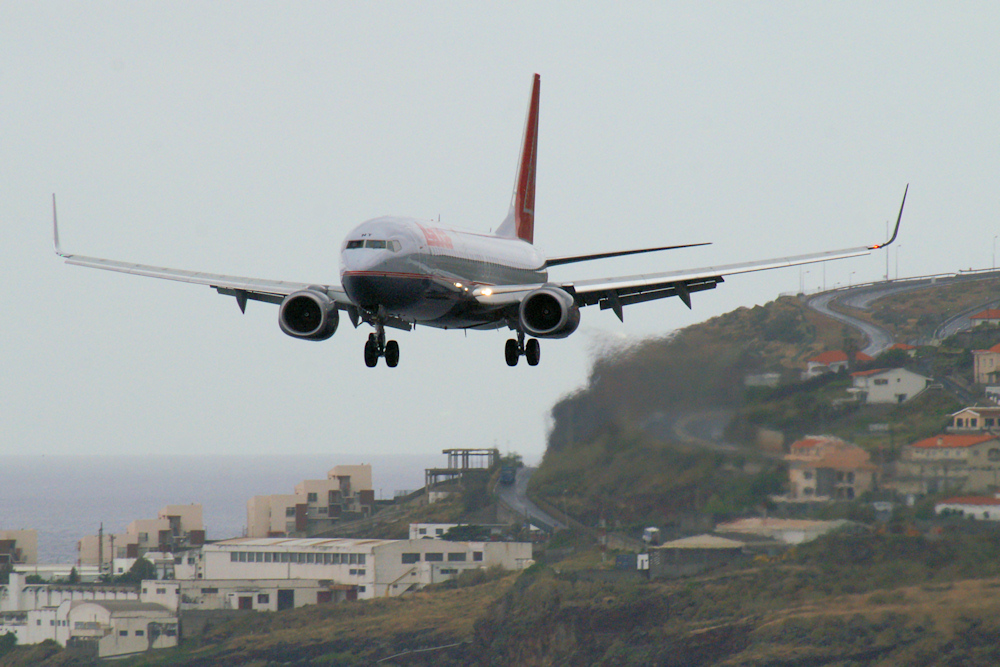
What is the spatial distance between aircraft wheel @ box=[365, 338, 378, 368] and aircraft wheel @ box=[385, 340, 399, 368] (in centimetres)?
53

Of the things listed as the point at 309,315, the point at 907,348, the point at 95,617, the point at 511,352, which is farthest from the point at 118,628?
the point at 309,315

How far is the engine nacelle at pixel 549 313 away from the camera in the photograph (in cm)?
3503

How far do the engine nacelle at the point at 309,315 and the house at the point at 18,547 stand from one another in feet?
451

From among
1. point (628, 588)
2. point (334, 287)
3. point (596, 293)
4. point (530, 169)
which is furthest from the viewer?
point (628, 588)

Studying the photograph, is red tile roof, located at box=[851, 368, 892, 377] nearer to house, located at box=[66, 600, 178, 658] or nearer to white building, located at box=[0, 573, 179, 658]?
white building, located at box=[0, 573, 179, 658]

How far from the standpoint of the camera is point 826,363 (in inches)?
3688

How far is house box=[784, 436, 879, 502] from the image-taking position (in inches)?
2958

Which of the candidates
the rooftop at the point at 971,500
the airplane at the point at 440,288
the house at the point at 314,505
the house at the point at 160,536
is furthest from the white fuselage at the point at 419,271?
the house at the point at 160,536

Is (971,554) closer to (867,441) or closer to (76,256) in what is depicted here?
(867,441)

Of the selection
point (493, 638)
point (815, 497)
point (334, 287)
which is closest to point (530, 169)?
point (334, 287)

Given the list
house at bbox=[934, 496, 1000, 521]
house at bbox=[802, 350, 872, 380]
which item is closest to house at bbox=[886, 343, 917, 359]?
house at bbox=[802, 350, 872, 380]

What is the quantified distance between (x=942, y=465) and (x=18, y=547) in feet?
410

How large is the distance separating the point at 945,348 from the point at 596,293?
103742 millimetres

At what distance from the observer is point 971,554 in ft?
262
